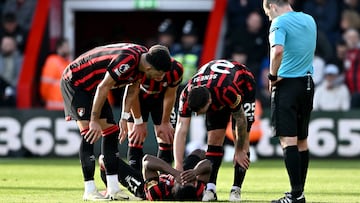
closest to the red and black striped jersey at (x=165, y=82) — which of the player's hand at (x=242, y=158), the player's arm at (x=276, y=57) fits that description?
the player's hand at (x=242, y=158)

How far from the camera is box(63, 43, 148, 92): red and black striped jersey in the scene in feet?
39.5

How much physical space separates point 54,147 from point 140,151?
8.35 meters

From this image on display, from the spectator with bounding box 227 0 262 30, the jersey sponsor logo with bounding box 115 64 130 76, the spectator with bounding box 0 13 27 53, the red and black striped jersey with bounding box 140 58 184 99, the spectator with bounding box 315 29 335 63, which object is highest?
the spectator with bounding box 227 0 262 30

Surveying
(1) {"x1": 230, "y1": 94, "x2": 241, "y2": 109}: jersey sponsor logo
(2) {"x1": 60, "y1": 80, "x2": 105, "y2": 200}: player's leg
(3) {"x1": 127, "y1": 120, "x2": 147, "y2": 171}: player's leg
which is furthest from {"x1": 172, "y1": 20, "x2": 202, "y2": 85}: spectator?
(1) {"x1": 230, "y1": 94, "x2": 241, "y2": 109}: jersey sponsor logo

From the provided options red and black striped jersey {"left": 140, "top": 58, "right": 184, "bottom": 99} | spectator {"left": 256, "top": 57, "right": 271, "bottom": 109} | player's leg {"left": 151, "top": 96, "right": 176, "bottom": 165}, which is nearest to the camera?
red and black striped jersey {"left": 140, "top": 58, "right": 184, "bottom": 99}

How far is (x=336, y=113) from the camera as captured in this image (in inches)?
861

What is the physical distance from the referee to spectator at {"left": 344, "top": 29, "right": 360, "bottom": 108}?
10.8m

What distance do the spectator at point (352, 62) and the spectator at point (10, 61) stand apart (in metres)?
7.27

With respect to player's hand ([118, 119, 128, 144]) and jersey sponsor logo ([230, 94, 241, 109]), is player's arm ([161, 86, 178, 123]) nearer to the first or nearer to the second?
player's hand ([118, 119, 128, 144])

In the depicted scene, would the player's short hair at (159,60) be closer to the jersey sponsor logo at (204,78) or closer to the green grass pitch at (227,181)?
the jersey sponsor logo at (204,78)

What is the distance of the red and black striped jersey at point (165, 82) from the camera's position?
13102 millimetres

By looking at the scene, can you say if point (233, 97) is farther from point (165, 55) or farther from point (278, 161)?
point (278, 161)

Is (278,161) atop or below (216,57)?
below

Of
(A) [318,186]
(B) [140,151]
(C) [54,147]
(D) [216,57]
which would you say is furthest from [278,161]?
(B) [140,151]
